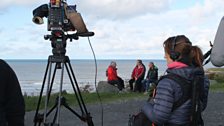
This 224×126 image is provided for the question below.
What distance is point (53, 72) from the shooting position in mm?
5609

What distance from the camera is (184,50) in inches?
159

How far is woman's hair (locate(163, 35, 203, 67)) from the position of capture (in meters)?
4.02

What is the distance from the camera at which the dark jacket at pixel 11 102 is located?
11.7ft

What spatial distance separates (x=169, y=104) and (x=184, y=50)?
0.46 metres

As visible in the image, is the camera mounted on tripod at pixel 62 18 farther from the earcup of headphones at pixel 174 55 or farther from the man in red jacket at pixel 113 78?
the man in red jacket at pixel 113 78

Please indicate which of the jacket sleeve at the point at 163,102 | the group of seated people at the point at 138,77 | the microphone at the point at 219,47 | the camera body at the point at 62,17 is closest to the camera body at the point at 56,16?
the camera body at the point at 62,17

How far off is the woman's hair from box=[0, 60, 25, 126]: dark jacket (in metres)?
1.23

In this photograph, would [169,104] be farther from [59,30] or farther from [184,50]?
[59,30]

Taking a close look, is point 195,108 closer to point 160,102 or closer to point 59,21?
point 160,102

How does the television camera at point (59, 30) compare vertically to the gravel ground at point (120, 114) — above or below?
above

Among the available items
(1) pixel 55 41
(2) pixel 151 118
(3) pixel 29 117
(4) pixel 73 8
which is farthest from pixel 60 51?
(3) pixel 29 117

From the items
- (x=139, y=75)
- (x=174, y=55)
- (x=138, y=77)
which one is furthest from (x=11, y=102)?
(x=139, y=75)

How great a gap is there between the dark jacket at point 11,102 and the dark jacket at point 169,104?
1.04 meters

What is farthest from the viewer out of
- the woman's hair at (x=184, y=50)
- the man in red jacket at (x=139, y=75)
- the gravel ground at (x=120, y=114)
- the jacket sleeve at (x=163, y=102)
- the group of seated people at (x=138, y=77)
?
the man in red jacket at (x=139, y=75)
